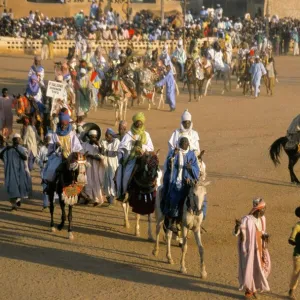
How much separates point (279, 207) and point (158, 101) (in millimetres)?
13957

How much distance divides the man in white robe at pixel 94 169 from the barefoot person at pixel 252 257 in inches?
166

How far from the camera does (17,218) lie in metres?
14.3

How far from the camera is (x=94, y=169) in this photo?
14.4m

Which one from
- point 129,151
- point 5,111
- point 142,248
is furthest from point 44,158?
point 5,111

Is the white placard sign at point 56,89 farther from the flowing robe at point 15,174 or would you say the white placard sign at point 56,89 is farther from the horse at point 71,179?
the horse at point 71,179

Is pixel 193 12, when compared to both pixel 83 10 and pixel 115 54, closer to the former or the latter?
pixel 83 10

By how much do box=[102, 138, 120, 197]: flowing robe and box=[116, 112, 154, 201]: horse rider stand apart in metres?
0.63

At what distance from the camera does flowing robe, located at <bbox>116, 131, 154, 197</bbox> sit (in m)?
13.1

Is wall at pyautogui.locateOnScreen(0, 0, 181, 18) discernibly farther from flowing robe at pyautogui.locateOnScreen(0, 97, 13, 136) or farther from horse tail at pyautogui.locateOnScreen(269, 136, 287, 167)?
horse tail at pyautogui.locateOnScreen(269, 136, 287, 167)

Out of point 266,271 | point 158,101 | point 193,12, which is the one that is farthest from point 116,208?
point 193,12

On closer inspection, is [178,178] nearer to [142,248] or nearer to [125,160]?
[142,248]

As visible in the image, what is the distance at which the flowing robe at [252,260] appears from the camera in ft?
34.3

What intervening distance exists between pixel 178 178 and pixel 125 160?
1.68m

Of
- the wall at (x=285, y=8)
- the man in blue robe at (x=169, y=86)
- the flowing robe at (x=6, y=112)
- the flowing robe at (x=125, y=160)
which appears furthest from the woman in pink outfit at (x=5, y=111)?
the wall at (x=285, y=8)
